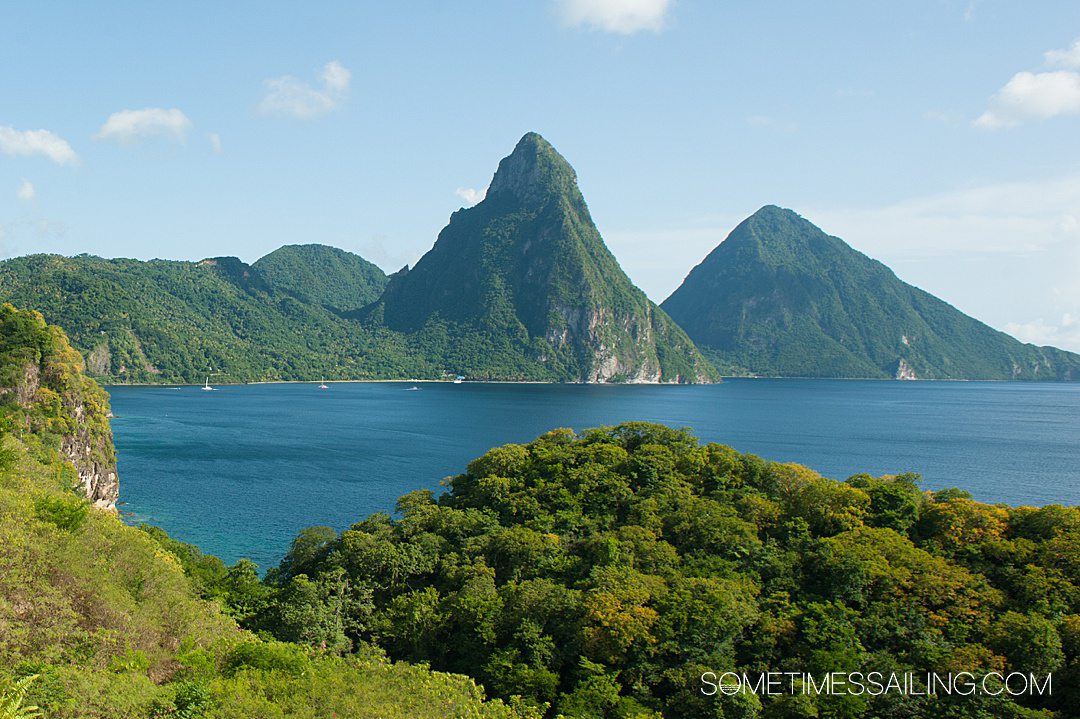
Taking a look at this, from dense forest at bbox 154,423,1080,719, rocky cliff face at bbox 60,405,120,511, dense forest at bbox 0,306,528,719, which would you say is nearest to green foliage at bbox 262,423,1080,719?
dense forest at bbox 154,423,1080,719

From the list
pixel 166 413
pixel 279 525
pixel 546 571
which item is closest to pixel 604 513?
pixel 546 571

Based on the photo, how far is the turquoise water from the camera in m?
59.8

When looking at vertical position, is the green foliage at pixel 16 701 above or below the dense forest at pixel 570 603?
above

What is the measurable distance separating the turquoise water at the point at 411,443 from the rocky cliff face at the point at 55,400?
14.2ft

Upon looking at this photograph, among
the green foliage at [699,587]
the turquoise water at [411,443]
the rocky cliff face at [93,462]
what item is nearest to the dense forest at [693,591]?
the green foliage at [699,587]

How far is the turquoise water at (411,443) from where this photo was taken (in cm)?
5984

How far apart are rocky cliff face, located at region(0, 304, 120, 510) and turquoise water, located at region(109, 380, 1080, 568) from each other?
4.34 meters

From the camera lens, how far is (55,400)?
184 ft

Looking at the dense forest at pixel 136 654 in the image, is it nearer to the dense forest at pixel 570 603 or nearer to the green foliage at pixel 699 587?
the dense forest at pixel 570 603

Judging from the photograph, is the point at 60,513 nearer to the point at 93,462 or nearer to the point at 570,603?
the point at 570,603

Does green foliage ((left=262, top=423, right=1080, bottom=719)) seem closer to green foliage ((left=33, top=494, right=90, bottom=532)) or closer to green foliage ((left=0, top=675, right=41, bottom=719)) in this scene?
green foliage ((left=33, top=494, right=90, bottom=532))

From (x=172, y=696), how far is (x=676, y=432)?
32.4 metres

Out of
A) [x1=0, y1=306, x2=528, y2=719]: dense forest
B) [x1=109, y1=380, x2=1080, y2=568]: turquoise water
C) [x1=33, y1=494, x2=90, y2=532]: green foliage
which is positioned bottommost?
[x1=109, y1=380, x2=1080, y2=568]: turquoise water

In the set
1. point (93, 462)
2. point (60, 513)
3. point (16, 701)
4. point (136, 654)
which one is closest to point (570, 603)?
point (136, 654)
